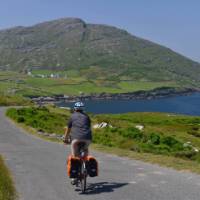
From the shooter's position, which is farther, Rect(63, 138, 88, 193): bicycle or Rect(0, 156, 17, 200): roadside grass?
Rect(63, 138, 88, 193): bicycle

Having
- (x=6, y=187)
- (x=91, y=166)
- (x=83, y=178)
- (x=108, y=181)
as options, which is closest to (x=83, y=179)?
(x=83, y=178)

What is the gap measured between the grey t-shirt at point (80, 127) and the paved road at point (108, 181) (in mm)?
1740

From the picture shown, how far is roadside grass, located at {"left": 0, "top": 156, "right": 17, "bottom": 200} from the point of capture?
46.8 ft

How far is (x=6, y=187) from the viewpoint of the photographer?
1560cm

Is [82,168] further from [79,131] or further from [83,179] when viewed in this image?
[79,131]

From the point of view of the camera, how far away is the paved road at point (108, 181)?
47.1ft

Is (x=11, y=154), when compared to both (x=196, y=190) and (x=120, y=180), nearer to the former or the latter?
(x=120, y=180)

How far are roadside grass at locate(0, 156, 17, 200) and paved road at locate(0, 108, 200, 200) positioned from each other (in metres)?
0.27

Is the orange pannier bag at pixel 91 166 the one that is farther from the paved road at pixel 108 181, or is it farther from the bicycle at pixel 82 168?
the paved road at pixel 108 181

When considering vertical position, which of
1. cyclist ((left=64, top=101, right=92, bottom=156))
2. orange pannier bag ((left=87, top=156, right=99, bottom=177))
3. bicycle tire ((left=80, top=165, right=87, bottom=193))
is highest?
cyclist ((left=64, top=101, right=92, bottom=156))

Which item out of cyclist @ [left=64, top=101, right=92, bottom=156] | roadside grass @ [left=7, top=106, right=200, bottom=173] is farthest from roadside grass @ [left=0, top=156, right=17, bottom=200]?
roadside grass @ [left=7, top=106, right=200, bottom=173]

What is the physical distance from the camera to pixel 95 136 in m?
38.6

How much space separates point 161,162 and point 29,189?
24.6 ft

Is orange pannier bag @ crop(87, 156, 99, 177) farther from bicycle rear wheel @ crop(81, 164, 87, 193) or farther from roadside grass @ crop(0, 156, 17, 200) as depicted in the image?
roadside grass @ crop(0, 156, 17, 200)
